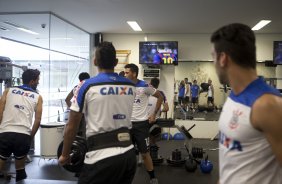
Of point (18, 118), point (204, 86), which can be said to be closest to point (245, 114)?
point (18, 118)

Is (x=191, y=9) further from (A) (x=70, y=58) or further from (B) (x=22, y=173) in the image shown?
(B) (x=22, y=173)

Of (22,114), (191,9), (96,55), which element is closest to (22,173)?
(22,114)

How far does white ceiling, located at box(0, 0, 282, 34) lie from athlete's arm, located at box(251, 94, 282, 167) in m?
4.53

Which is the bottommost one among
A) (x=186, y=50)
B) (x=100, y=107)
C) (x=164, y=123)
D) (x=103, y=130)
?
(x=164, y=123)

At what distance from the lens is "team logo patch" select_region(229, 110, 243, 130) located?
3.80 ft

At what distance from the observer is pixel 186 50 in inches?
335

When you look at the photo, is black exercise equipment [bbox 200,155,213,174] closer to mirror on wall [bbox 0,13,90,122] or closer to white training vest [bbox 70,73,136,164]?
white training vest [bbox 70,73,136,164]

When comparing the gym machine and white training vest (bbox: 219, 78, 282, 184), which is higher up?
the gym machine

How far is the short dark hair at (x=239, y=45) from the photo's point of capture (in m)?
1.17

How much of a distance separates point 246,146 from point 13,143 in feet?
8.96

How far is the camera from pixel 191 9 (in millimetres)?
5840

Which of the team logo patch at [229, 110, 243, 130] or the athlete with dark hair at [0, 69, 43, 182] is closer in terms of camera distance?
the team logo patch at [229, 110, 243, 130]

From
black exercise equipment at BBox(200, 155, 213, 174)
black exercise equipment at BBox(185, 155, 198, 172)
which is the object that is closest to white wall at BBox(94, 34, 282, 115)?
black exercise equipment at BBox(185, 155, 198, 172)

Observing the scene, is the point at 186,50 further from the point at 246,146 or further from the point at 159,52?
the point at 246,146
